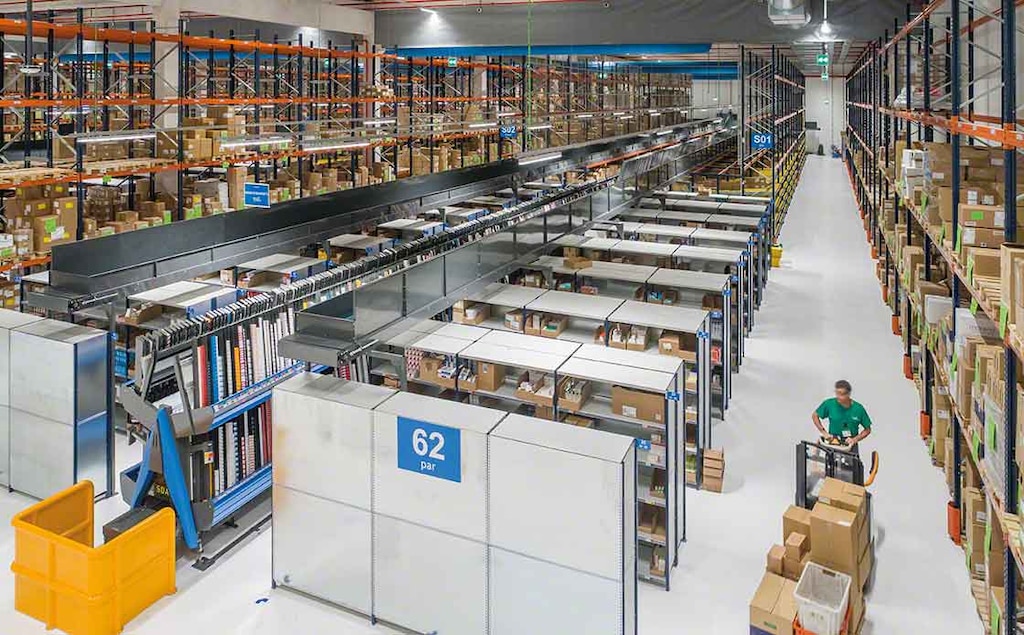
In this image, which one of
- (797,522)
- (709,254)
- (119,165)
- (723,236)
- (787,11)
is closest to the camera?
(797,522)

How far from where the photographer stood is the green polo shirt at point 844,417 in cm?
665

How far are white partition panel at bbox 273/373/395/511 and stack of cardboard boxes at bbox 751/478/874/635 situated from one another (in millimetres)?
2622

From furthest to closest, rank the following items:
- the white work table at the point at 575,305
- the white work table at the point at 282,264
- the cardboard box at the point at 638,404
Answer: the white work table at the point at 282,264
the white work table at the point at 575,305
the cardboard box at the point at 638,404

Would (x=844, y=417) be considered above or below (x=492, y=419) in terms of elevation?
below

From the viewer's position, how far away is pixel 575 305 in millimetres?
8172

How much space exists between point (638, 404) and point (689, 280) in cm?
327

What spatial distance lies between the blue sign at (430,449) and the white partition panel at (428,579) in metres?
0.39

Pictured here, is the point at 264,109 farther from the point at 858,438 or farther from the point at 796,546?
the point at 796,546

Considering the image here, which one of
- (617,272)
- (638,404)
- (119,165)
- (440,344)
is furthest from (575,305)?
(119,165)

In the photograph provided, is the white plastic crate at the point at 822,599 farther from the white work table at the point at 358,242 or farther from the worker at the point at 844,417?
the white work table at the point at 358,242

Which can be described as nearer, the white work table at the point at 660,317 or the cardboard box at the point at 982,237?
the cardboard box at the point at 982,237

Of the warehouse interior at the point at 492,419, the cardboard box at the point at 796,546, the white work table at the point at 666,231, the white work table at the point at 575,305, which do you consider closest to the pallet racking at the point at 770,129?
the white work table at the point at 666,231

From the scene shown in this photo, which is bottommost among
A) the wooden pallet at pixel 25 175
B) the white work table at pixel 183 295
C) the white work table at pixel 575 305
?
the white work table at pixel 575 305

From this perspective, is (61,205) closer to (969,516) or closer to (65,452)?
(65,452)
